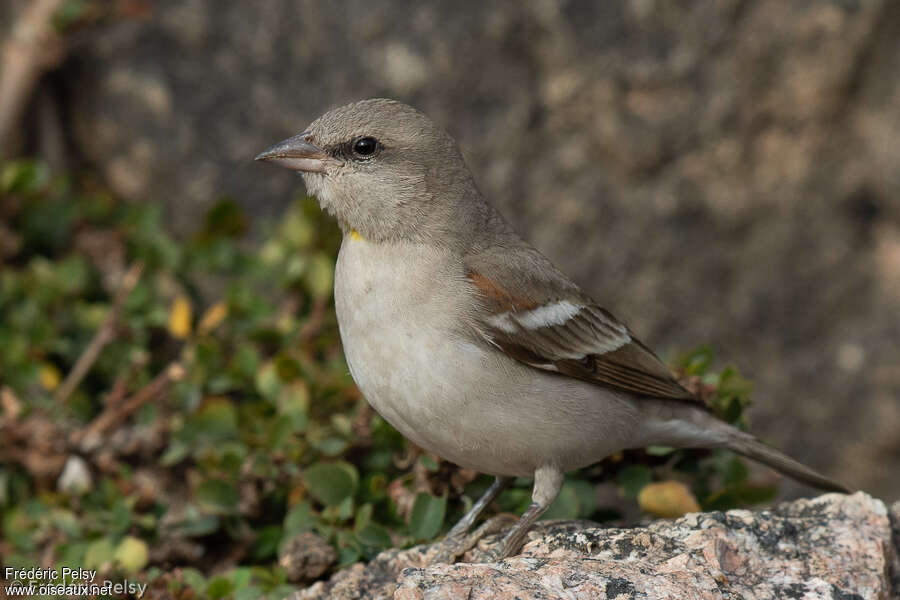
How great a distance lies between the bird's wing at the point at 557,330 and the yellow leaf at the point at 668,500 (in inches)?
15.1

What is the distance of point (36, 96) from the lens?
7.06 m

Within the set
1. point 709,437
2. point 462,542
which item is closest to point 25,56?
point 462,542

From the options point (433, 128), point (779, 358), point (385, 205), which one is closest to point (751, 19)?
point (779, 358)

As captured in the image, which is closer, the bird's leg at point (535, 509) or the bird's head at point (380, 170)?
the bird's leg at point (535, 509)

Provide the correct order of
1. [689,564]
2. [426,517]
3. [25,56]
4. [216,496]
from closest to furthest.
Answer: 1. [689,564]
2. [426,517]
3. [216,496]
4. [25,56]

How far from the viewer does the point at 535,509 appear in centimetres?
398

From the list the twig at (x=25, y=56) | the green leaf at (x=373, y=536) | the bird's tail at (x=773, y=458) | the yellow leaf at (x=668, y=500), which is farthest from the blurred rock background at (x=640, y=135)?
the green leaf at (x=373, y=536)

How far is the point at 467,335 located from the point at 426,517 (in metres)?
0.78

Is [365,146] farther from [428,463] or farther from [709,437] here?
[709,437]

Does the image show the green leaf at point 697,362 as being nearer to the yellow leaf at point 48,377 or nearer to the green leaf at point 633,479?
the green leaf at point 633,479

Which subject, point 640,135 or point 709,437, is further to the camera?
point 640,135

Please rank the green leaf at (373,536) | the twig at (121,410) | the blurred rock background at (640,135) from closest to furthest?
the green leaf at (373,536) < the twig at (121,410) < the blurred rock background at (640,135)

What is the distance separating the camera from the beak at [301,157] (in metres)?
4.24

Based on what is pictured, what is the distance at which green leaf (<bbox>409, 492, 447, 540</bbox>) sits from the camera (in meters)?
4.08
